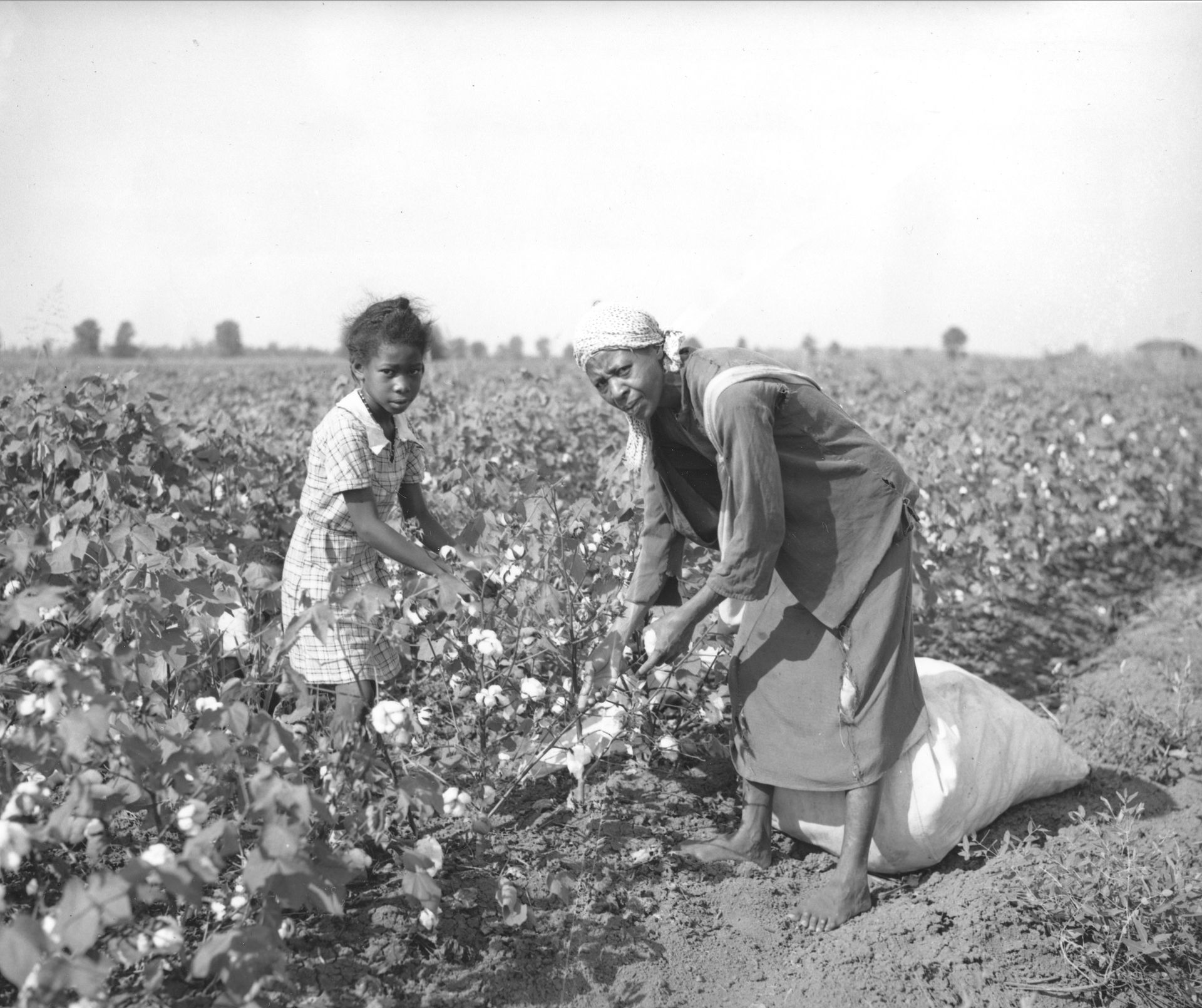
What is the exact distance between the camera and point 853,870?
208 centimetres

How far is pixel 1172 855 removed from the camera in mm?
2287

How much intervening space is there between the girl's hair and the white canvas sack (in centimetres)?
134

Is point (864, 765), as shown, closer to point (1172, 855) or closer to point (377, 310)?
point (1172, 855)


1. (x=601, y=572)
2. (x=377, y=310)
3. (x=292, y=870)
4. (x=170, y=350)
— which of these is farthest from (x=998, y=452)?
(x=170, y=350)

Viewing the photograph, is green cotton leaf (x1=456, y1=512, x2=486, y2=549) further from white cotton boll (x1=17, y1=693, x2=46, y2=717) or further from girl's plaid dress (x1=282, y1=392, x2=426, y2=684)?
white cotton boll (x1=17, y1=693, x2=46, y2=717)

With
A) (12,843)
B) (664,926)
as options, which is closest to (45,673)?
(12,843)

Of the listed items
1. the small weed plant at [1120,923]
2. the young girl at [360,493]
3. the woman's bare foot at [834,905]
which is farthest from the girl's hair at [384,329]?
the small weed plant at [1120,923]

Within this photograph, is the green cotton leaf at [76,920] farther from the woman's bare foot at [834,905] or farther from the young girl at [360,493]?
the woman's bare foot at [834,905]

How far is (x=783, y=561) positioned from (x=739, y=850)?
26.5 inches

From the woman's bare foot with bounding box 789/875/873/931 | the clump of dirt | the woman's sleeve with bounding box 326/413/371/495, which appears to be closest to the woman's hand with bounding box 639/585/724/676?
the clump of dirt

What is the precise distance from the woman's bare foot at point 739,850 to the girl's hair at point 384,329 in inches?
50.9

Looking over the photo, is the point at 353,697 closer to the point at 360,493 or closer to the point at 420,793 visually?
the point at 360,493

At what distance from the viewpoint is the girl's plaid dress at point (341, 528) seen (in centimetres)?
225

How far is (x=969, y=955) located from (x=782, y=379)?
117cm
